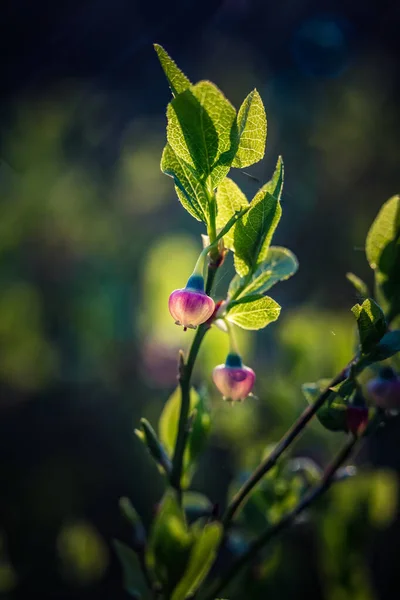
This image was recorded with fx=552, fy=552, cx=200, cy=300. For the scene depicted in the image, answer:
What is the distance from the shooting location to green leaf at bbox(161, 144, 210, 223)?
535 millimetres

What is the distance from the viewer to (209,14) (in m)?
2.56

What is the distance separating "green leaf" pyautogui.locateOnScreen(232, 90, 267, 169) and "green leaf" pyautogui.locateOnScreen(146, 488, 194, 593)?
33 centimetres

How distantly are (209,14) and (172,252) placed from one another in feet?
5.30

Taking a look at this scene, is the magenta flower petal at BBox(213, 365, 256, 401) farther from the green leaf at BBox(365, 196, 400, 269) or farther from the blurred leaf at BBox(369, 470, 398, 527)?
the blurred leaf at BBox(369, 470, 398, 527)

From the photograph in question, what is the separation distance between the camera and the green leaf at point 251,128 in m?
0.49

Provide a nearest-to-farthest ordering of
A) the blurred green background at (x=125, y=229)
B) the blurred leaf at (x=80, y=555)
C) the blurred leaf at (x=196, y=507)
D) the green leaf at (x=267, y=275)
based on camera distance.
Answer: the green leaf at (x=267, y=275), the blurred leaf at (x=196, y=507), the blurred leaf at (x=80, y=555), the blurred green background at (x=125, y=229)

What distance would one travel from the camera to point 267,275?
0.59 m

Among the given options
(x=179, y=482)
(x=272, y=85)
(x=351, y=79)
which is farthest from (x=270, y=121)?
(x=179, y=482)

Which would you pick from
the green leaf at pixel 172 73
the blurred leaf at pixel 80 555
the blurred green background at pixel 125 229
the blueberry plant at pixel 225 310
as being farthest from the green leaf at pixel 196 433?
the blurred leaf at pixel 80 555

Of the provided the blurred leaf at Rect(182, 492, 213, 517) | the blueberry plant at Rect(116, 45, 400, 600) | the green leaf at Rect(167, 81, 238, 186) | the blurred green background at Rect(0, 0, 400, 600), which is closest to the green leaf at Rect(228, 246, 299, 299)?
the blueberry plant at Rect(116, 45, 400, 600)

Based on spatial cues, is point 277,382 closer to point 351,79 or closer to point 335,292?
point 335,292

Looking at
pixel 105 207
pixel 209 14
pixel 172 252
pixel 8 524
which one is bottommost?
pixel 8 524

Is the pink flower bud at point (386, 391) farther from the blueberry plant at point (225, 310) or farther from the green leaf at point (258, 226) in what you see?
the green leaf at point (258, 226)

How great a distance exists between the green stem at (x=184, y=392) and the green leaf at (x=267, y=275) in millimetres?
39
